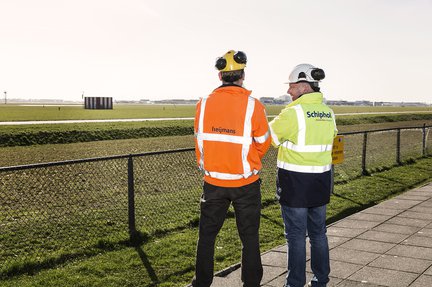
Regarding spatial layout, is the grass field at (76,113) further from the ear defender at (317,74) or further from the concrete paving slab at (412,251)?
the ear defender at (317,74)

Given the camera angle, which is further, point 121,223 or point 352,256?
point 121,223

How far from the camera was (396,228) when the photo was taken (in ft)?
23.7

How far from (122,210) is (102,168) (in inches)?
264

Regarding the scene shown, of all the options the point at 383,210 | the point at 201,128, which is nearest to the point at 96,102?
the point at 383,210

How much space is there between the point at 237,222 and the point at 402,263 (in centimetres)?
242

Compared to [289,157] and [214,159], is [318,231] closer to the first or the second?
[289,157]

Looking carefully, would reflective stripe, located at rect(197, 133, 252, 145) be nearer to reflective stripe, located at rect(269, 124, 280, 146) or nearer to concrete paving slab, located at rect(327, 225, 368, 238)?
reflective stripe, located at rect(269, 124, 280, 146)

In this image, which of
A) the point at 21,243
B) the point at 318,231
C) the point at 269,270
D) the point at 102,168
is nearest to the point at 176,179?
the point at 102,168

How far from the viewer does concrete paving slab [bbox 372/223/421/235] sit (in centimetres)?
707

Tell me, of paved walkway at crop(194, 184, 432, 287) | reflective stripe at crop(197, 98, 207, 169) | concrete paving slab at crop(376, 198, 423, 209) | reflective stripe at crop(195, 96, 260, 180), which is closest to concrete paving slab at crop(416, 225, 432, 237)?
paved walkway at crop(194, 184, 432, 287)

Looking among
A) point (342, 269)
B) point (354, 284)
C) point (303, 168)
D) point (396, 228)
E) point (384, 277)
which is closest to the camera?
point (303, 168)

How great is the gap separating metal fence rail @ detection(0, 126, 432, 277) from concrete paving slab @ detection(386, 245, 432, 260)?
309 cm

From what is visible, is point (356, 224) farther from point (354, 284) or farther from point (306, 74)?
point (306, 74)

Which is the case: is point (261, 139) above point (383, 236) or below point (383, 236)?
above
